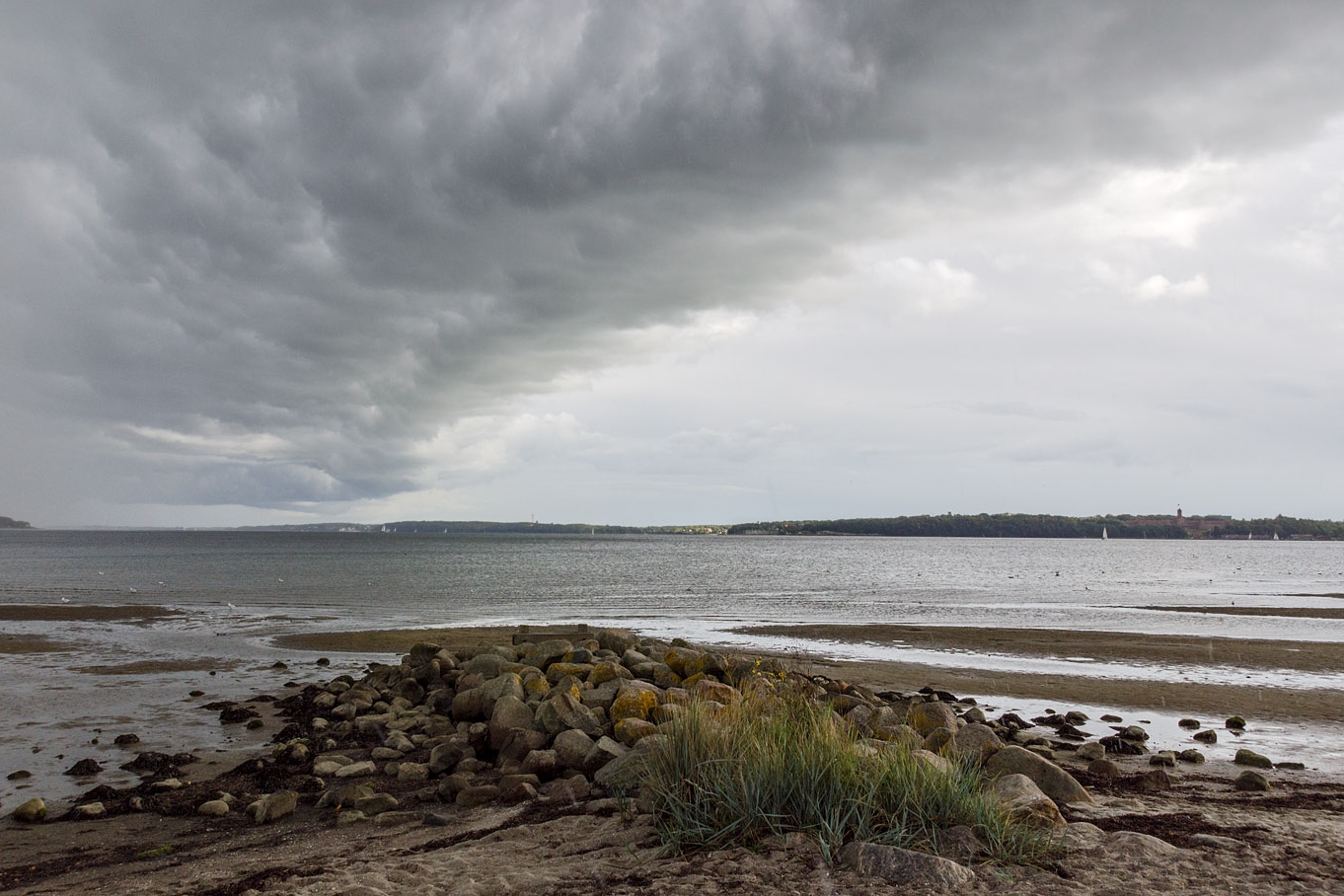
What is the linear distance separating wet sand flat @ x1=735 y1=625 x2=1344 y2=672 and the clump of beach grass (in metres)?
18.3

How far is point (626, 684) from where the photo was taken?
11547 millimetres

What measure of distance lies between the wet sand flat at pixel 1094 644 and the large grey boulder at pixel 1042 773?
15.6 meters

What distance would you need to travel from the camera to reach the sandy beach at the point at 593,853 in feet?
19.4

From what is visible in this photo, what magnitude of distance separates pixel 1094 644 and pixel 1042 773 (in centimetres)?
1935

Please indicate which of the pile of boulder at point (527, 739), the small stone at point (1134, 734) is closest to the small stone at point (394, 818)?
the pile of boulder at point (527, 739)

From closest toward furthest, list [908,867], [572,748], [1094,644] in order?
[908,867] < [572,748] < [1094,644]

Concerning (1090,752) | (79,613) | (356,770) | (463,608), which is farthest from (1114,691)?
(79,613)

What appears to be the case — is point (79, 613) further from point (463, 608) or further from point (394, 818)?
point (394, 818)

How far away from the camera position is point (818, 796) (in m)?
6.70

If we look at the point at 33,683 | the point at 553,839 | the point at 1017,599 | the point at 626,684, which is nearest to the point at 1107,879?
the point at 553,839

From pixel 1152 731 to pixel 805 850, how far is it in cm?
1014

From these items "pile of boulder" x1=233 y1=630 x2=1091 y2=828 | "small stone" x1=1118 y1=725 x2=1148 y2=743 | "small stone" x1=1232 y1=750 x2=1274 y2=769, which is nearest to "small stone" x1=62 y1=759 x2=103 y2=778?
"pile of boulder" x1=233 y1=630 x2=1091 y2=828

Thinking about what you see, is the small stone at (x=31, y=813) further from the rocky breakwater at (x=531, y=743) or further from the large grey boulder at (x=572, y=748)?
the large grey boulder at (x=572, y=748)

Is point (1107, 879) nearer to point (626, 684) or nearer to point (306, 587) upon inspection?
point (626, 684)
